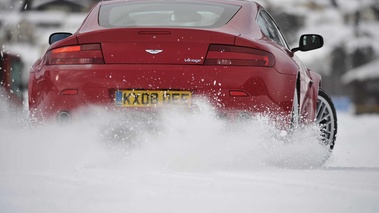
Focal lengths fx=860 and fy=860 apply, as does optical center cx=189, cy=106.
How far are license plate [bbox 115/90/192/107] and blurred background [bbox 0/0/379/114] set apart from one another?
38.7 meters

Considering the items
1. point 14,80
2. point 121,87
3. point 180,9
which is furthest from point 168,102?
point 14,80

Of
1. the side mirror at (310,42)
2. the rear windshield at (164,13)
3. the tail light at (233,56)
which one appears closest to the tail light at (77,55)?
the rear windshield at (164,13)

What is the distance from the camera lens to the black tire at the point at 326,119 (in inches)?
303

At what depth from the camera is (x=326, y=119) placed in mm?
7766

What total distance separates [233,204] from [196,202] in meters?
0.19

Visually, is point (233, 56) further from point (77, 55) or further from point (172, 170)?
point (77, 55)

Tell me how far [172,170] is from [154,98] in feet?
1.62

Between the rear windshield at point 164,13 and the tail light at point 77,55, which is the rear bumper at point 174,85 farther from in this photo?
the rear windshield at point 164,13

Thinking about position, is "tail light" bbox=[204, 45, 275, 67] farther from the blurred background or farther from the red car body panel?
the blurred background

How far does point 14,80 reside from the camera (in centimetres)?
1574

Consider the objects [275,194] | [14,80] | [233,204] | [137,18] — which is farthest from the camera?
[14,80]

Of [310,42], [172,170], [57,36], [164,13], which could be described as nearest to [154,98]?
[172,170]

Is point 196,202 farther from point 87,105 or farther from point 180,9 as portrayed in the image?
point 180,9

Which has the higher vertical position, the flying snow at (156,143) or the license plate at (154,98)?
the license plate at (154,98)
